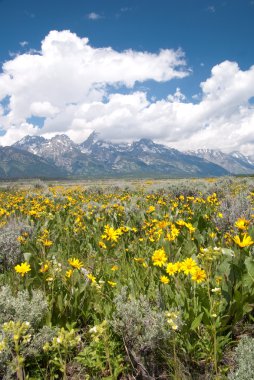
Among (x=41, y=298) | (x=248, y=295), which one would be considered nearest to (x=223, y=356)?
(x=248, y=295)

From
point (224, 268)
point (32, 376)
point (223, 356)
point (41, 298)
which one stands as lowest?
point (32, 376)

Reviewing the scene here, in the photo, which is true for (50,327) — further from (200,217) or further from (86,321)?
(200,217)

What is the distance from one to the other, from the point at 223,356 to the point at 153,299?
0.88 metres

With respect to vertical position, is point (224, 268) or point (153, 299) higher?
point (224, 268)

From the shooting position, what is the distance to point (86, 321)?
306 cm

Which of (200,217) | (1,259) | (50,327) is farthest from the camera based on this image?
(200,217)

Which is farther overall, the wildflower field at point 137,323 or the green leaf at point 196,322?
the green leaf at point 196,322

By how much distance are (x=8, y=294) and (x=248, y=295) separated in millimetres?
A: 2080

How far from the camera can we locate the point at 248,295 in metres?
2.72

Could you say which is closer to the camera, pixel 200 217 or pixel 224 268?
pixel 224 268

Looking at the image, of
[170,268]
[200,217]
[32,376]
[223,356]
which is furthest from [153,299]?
[200,217]

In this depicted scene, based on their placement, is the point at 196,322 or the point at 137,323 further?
the point at 137,323

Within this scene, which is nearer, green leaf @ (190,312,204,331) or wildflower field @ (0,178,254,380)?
wildflower field @ (0,178,254,380)

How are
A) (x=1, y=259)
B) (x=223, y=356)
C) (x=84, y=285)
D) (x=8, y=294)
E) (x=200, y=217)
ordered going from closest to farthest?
(x=223, y=356) < (x=8, y=294) < (x=84, y=285) < (x=1, y=259) < (x=200, y=217)
